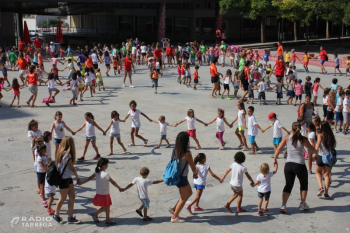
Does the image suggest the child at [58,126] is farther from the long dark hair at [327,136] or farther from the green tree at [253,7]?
the green tree at [253,7]

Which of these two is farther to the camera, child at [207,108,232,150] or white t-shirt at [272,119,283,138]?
child at [207,108,232,150]

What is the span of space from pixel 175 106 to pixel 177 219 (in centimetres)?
1098

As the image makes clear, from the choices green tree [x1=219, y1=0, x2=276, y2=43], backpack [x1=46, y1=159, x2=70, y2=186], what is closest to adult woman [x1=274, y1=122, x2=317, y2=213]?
backpack [x1=46, y1=159, x2=70, y2=186]

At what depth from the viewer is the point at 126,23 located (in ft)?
190

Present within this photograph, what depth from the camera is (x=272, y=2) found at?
38.7m

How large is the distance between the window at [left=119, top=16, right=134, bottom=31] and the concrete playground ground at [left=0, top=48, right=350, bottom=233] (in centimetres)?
3774

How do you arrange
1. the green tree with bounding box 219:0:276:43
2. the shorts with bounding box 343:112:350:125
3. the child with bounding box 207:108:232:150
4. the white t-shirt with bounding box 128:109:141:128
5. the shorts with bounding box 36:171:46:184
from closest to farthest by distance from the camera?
the shorts with bounding box 36:171:46:184
the child with bounding box 207:108:232:150
the white t-shirt with bounding box 128:109:141:128
the shorts with bounding box 343:112:350:125
the green tree with bounding box 219:0:276:43

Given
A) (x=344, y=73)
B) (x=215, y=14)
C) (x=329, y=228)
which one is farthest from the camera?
(x=215, y=14)

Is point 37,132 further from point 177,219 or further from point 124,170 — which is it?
point 177,219

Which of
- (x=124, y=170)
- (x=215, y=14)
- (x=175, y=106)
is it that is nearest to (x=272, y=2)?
(x=215, y=14)

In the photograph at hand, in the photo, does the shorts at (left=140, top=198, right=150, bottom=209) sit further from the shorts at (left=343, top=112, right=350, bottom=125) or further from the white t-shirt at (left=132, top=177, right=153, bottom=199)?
the shorts at (left=343, top=112, right=350, bottom=125)

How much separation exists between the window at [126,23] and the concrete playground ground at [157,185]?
3774cm

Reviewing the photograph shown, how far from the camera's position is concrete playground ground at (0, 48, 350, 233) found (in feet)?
28.9

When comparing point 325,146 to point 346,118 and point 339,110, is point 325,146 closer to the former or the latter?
point 346,118
